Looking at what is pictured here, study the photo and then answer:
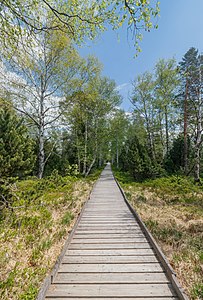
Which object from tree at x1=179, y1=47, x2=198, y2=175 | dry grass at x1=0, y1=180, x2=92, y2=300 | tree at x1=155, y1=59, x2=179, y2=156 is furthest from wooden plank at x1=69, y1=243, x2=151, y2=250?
tree at x1=155, y1=59, x2=179, y2=156

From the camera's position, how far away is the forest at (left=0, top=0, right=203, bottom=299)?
308 centimetres

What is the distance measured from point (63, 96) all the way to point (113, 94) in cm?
786

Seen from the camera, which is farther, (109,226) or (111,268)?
(109,226)

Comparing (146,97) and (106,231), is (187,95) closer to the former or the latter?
(146,97)

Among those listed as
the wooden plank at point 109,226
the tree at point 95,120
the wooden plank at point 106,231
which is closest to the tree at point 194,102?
the tree at point 95,120

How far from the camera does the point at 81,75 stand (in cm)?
1380

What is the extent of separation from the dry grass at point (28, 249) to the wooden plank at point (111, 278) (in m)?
0.37

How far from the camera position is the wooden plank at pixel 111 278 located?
96.3 inches

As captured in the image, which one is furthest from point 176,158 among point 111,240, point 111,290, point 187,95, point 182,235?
point 111,290

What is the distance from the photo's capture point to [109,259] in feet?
9.93

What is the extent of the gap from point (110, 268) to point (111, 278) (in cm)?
25

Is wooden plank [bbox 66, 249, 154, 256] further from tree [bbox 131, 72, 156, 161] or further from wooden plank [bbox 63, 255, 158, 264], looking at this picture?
tree [bbox 131, 72, 156, 161]

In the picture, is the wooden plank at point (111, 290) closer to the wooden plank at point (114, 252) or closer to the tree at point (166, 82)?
the wooden plank at point (114, 252)

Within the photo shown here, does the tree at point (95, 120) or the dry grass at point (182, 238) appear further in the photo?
the tree at point (95, 120)
